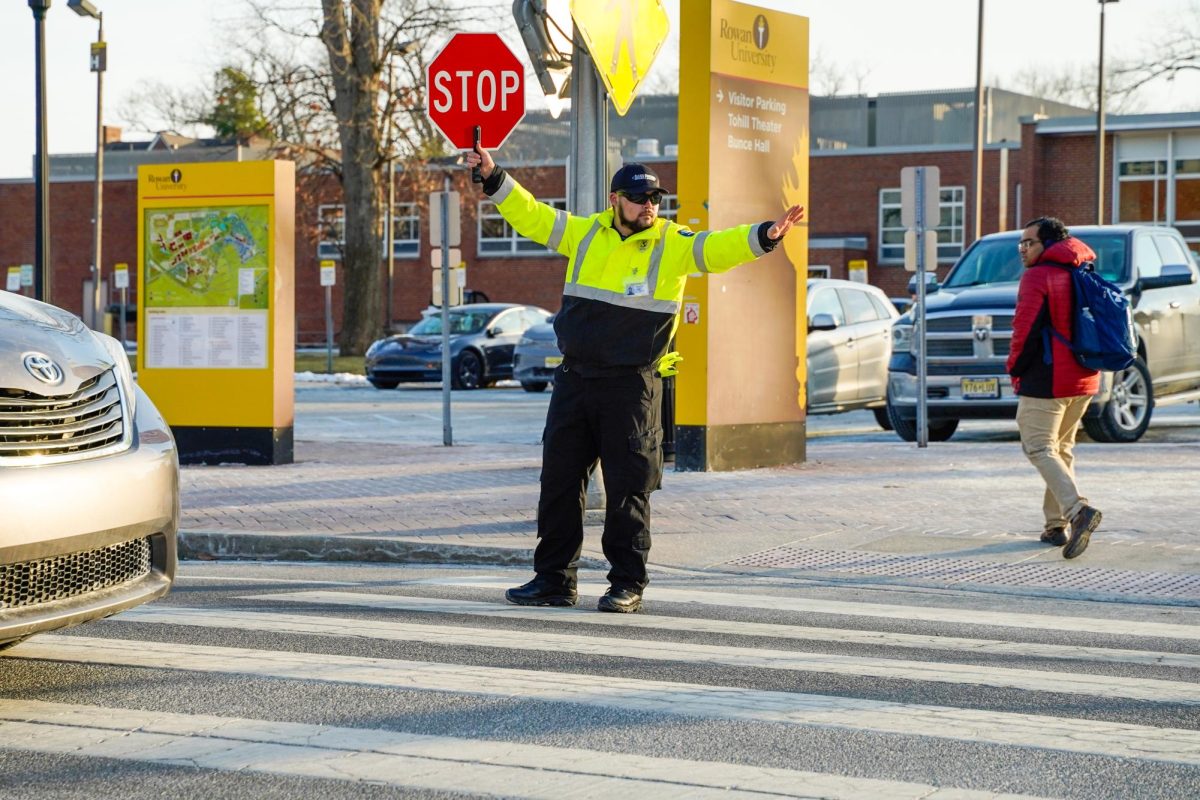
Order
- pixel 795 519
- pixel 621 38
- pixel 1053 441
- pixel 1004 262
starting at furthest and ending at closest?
pixel 1004 262 < pixel 795 519 < pixel 621 38 < pixel 1053 441

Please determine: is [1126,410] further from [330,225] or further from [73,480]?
[330,225]

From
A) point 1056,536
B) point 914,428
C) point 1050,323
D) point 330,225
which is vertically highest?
point 330,225

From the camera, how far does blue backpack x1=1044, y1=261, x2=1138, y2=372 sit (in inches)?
379

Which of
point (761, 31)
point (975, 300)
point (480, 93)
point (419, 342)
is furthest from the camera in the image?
point (419, 342)

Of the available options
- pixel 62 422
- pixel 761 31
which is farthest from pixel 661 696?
pixel 761 31

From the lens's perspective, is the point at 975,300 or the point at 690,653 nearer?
the point at 690,653

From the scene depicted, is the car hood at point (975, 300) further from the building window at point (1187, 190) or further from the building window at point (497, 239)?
the building window at point (497, 239)

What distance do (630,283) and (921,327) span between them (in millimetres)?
8878

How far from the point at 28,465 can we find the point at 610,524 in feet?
10.3

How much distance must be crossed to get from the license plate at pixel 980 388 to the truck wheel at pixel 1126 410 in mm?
901

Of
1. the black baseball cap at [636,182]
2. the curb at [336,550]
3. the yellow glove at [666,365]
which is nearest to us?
the black baseball cap at [636,182]

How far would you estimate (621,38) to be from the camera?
10695mm

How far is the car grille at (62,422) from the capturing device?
517cm

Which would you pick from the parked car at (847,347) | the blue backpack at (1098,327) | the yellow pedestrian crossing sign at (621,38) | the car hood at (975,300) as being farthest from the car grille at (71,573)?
the parked car at (847,347)
